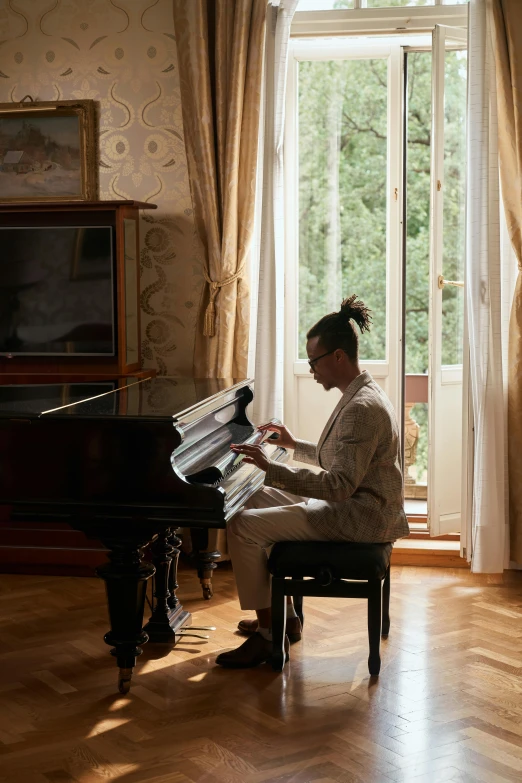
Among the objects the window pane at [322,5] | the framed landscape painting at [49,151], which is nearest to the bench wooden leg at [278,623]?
the framed landscape painting at [49,151]

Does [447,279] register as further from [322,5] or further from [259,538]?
[259,538]

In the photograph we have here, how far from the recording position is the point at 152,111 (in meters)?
4.79

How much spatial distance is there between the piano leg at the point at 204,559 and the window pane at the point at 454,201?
1.64 m

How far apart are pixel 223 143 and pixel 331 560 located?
2.29 m

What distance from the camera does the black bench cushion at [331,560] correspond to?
10.2ft

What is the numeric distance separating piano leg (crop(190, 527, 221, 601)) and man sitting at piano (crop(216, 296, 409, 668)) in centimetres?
70

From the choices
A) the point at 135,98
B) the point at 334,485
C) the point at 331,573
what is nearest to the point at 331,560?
the point at 331,573

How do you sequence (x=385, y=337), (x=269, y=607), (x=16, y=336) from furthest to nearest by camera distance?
(x=385, y=337)
(x=16, y=336)
(x=269, y=607)

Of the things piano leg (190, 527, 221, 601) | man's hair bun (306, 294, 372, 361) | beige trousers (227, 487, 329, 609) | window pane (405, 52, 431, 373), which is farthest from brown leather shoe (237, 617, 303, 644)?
window pane (405, 52, 431, 373)

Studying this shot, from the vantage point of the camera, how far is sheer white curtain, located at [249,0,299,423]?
4.54m

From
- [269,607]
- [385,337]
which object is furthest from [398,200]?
[269,607]

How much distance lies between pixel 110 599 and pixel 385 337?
8.26 ft

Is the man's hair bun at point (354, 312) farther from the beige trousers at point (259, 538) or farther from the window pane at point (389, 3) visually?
the window pane at point (389, 3)

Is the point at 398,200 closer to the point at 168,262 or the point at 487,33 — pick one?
the point at 487,33
